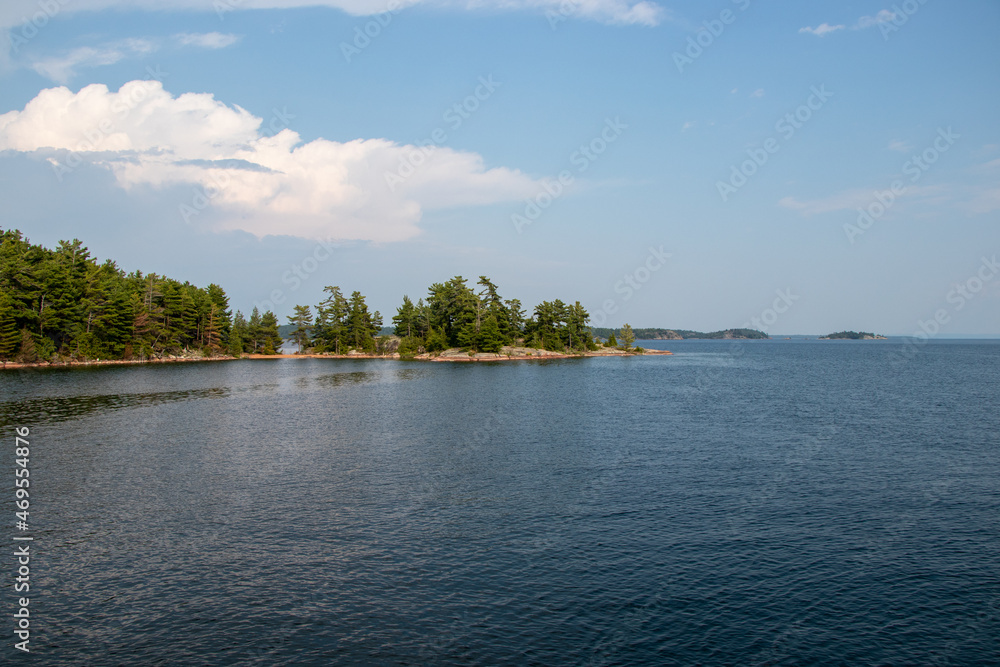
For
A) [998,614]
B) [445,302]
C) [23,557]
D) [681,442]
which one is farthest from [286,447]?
[445,302]

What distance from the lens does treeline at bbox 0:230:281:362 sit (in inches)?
5000

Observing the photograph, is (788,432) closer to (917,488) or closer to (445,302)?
(917,488)

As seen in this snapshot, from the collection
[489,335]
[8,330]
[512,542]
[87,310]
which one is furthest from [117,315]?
[512,542]

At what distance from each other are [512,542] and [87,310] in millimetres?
151292

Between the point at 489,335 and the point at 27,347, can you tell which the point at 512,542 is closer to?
the point at 27,347

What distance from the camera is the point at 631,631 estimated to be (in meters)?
20.5

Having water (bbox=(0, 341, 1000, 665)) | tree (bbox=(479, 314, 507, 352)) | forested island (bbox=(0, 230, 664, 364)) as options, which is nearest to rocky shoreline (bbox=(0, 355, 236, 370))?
forested island (bbox=(0, 230, 664, 364))

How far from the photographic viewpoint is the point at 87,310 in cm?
14000

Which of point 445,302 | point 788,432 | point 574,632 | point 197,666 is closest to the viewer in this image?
point 197,666

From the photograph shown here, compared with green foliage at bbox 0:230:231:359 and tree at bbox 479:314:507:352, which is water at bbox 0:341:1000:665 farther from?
tree at bbox 479:314:507:352

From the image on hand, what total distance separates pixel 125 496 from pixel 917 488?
163 feet

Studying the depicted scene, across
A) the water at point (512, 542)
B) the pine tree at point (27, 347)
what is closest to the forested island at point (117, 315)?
the pine tree at point (27, 347)

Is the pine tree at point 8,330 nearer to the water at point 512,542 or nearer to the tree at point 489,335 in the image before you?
→ the water at point 512,542

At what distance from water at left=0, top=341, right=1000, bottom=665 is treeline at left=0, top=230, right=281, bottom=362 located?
88971mm
